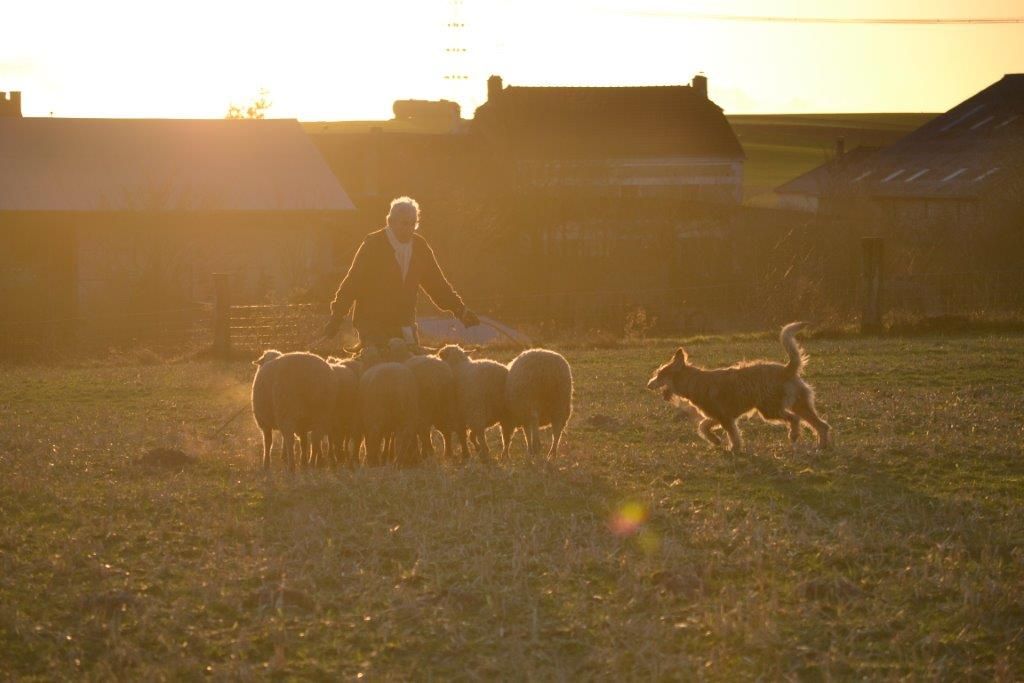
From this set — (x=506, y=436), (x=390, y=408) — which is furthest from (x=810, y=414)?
(x=390, y=408)

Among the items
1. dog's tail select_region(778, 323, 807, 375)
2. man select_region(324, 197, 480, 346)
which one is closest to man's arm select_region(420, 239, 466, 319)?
man select_region(324, 197, 480, 346)

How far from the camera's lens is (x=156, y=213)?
36656 mm

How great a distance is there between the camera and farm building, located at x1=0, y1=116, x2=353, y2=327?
3534 cm

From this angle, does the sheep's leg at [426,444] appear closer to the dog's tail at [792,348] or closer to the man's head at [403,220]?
the man's head at [403,220]

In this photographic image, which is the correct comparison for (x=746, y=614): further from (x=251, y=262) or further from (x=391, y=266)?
(x=251, y=262)

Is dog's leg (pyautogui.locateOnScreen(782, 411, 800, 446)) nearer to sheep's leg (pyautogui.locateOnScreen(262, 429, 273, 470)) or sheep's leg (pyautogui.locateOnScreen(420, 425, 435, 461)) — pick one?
sheep's leg (pyautogui.locateOnScreen(420, 425, 435, 461))

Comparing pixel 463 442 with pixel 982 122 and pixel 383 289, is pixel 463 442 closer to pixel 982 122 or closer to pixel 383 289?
pixel 383 289

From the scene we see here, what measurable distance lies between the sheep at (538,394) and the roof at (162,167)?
27020 mm

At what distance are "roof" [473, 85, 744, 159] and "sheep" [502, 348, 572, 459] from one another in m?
48.1

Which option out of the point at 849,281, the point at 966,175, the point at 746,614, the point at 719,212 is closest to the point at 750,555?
the point at 746,614

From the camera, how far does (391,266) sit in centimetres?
1234

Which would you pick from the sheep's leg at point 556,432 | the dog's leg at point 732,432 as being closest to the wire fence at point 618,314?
the sheep's leg at point 556,432

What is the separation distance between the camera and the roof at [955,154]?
4675 cm

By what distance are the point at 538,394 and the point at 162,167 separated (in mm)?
31072
